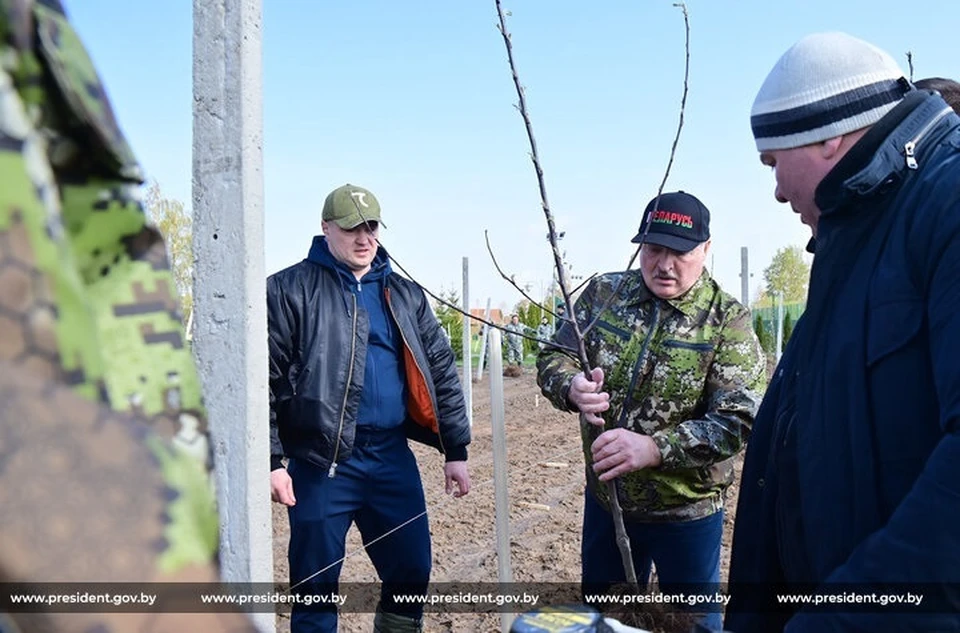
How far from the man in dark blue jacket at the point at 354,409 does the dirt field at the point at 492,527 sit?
3.56 feet

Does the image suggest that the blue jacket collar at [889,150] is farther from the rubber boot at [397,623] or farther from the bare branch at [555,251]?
the rubber boot at [397,623]

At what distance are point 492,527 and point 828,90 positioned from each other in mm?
5703

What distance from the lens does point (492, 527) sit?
678cm

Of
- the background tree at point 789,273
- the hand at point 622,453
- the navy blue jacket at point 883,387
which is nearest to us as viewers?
the navy blue jacket at point 883,387

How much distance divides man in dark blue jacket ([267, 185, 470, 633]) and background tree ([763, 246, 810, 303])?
175 feet

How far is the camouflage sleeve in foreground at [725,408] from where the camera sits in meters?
2.93

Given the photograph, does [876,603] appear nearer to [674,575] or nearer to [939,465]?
[939,465]

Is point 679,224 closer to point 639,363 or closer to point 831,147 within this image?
point 639,363

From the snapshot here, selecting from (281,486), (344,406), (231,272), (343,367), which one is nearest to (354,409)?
(344,406)

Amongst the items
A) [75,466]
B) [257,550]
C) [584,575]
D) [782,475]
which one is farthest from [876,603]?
[584,575]

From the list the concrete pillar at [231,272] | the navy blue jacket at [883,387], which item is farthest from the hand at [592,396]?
the concrete pillar at [231,272]

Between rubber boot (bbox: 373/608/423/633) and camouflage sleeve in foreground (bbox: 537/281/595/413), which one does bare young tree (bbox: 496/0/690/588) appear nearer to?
camouflage sleeve in foreground (bbox: 537/281/595/413)

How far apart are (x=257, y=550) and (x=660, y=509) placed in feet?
5.50

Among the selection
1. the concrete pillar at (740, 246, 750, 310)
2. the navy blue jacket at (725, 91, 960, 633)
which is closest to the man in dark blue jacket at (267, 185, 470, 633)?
the navy blue jacket at (725, 91, 960, 633)
